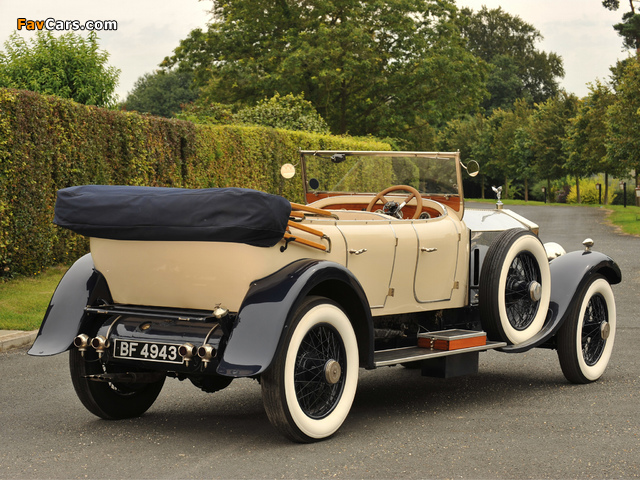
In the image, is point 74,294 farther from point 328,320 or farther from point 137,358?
point 328,320

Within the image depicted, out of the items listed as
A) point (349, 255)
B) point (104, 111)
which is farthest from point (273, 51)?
point (349, 255)

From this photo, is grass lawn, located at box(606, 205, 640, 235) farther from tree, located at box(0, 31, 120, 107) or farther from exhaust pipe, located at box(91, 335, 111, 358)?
exhaust pipe, located at box(91, 335, 111, 358)

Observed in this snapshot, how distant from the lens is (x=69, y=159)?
41.9 feet

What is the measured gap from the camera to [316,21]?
3916cm

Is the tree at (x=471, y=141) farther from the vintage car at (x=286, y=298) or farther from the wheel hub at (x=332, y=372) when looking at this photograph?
the wheel hub at (x=332, y=372)

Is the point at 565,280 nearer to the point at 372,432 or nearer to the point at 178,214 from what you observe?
the point at 372,432

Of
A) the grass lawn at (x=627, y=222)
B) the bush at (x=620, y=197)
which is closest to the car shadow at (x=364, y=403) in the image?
the grass lawn at (x=627, y=222)

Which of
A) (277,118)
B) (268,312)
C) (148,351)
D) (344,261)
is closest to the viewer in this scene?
(268,312)

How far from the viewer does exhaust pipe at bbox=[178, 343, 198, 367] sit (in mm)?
4781

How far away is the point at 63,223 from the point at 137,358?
36.7 inches

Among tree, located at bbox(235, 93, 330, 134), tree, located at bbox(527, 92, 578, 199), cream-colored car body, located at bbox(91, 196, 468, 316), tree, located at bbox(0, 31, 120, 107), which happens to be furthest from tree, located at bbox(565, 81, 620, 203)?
cream-colored car body, located at bbox(91, 196, 468, 316)

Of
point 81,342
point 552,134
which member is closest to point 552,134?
point 552,134

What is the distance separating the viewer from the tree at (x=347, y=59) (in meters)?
38.5

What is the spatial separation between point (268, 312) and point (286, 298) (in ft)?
0.40
